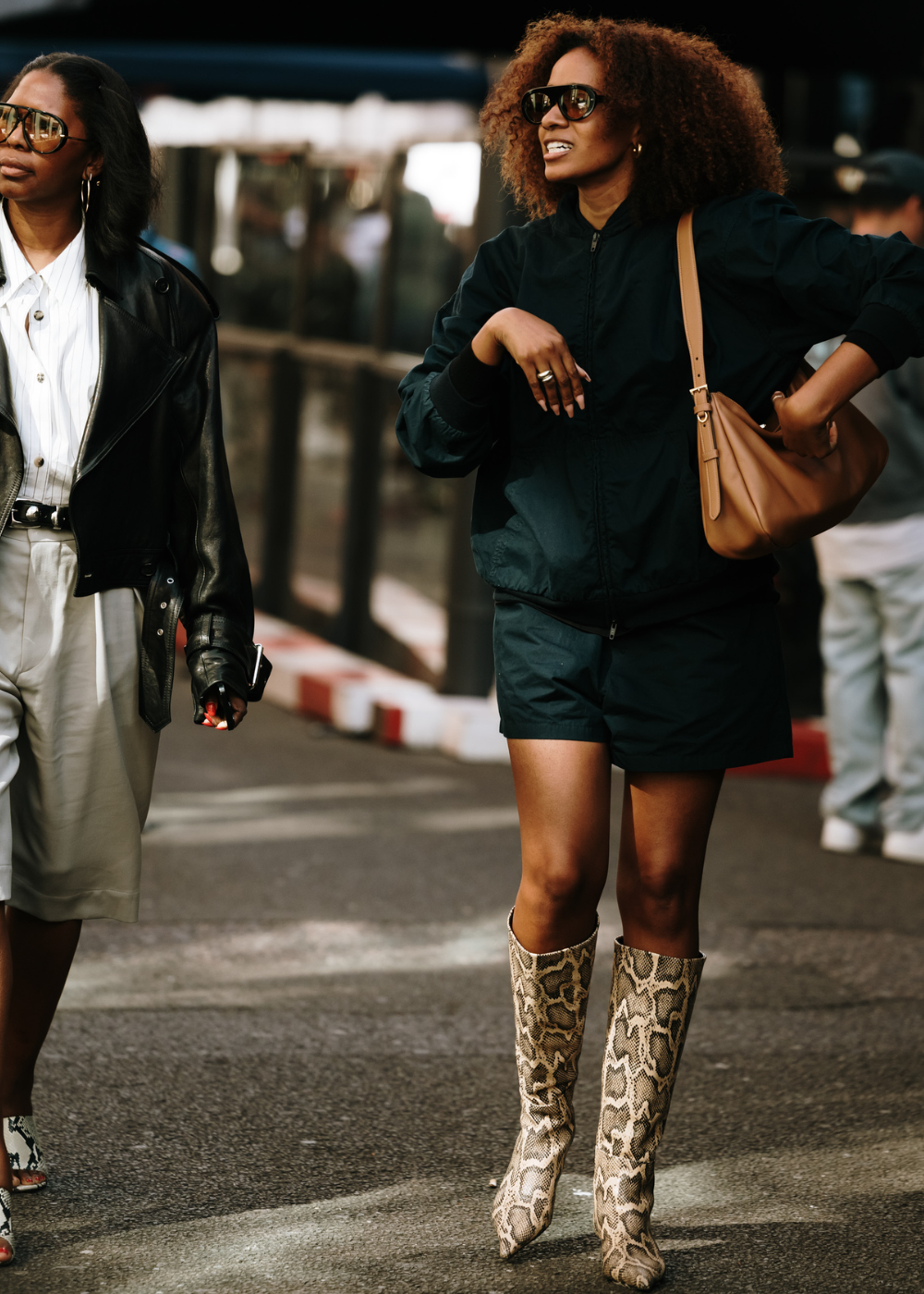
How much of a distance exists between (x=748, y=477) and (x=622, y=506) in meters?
0.22

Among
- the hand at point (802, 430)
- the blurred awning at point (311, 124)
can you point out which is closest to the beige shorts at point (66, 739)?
the hand at point (802, 430)

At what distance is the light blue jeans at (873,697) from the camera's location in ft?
21.7

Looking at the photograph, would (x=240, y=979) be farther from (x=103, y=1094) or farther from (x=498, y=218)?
(x=498, y=218)

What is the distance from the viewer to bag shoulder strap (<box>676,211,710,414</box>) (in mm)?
3086

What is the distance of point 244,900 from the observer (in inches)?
229

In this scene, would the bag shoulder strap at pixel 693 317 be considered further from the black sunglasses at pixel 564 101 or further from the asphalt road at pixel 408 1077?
the asphalt road at pixel 408 1077

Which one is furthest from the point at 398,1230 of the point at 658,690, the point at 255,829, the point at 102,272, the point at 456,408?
the point at 255,829

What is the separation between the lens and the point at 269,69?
1067 centimetres

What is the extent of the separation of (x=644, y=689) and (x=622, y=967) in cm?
49

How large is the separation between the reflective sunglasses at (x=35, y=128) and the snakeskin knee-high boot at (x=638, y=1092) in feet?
5.53

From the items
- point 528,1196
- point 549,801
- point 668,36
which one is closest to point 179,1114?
point 528,1196

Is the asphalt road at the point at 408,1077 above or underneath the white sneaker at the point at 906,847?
above

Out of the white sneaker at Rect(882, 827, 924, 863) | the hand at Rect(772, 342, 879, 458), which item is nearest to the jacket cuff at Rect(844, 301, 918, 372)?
the hand at Rect(772, 342, 879, 458)

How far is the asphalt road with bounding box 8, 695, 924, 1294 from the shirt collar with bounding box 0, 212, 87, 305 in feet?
5.31
